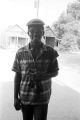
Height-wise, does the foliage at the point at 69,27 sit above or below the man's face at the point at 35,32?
below

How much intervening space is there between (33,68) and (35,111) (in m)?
0.26

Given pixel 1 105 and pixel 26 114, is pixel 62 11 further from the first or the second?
pixel 26 114

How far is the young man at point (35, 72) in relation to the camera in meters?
1.22

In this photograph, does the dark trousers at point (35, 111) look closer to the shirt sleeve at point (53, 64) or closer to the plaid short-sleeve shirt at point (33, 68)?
the plaid short-sleeve shirt at point (33, 68)

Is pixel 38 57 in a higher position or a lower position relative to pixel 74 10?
lower

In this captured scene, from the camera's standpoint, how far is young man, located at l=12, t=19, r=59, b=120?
3.99 feet

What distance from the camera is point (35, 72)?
1.23 m

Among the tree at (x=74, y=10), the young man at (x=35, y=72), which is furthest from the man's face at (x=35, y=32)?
the tree at (x=74, y=10)

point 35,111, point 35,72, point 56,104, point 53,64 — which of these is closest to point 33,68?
point 35,72

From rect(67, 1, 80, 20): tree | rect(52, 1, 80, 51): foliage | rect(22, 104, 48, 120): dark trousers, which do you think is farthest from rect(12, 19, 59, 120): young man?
rect(67, 1, 80, 20): tree

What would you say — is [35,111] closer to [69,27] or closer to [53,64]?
[53,64]

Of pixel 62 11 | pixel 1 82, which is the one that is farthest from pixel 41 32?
pixel 1 82

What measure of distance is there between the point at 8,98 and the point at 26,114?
1.59 meters

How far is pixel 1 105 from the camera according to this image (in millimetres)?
2615
